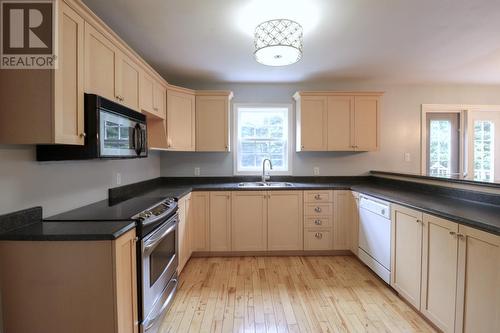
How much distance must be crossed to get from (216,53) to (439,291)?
2880mm

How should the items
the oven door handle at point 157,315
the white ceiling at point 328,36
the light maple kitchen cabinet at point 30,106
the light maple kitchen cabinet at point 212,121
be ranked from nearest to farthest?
1. the light maple kitchen cabinet at point 30,106
2. the oven door handle at point 157,315
3. the white ceiling at point 328,36
4. the light maple kitchen cabinet at point 212,121

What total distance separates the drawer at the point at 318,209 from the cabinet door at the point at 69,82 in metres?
2.58

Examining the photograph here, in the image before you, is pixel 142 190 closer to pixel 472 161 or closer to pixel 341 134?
pixel 341 134

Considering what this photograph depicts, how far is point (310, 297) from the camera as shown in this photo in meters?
2.32

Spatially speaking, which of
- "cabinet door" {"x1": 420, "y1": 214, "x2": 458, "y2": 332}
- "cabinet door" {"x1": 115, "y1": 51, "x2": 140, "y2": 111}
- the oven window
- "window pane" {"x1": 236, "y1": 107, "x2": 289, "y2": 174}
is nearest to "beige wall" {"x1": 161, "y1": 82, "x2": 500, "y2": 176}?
"window pane" {"x1": 236, "y1": 107, "x2": 289, "y2": 174}

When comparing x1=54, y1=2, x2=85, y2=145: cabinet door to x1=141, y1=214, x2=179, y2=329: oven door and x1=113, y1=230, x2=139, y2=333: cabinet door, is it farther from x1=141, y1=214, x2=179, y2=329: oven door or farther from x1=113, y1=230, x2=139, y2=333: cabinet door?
x1=141, y1=214, x2=179, y2=329: oven door

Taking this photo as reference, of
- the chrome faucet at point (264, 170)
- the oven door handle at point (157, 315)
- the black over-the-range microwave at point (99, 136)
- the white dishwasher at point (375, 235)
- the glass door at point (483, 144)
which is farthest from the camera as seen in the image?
the glass door at point (483, 144)

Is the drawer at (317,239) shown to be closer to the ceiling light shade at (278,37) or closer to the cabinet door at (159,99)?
the ceiling light shade at (278,37)

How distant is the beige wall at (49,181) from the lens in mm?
1409

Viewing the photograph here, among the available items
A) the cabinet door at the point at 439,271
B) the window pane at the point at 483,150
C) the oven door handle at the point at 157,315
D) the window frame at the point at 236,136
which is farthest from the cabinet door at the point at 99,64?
the window pane at the point at 483,150

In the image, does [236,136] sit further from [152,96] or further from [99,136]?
[99,136]

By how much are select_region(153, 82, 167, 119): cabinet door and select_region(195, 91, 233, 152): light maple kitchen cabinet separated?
0.48 metres

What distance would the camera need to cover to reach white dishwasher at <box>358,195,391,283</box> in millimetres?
2451

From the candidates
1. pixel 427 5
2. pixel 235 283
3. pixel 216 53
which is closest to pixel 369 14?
pixel 427 5
